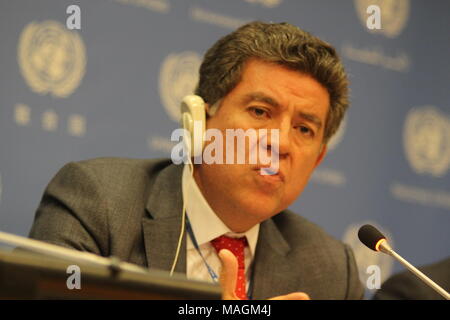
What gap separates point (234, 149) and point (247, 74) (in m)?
0.28

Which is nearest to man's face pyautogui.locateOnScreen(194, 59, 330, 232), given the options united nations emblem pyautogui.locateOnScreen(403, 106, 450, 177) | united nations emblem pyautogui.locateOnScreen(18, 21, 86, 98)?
united nations emblem pyautogui.locateOnScreen(18, 21, 86, 98)

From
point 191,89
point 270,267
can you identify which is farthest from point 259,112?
point 191,89

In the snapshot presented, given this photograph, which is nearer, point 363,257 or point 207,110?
point 207,110

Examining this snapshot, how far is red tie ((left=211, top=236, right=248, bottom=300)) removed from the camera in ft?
7.61

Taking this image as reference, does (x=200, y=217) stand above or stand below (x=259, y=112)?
below

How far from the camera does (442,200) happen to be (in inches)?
149

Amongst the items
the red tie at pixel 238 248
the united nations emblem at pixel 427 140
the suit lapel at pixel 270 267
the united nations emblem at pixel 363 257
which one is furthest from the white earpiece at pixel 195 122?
the united nations emblem at pixel 427 140

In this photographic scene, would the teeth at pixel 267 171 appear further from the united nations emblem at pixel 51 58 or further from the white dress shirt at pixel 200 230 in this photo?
the united nations emblem at pixel 51 58

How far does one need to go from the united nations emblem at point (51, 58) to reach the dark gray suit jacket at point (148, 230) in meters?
0.54

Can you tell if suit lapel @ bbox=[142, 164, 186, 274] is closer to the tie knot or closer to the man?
the man

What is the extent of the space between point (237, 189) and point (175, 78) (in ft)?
2.95

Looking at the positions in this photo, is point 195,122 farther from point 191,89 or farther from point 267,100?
point 191,89

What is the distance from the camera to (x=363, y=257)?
11.6 feet
